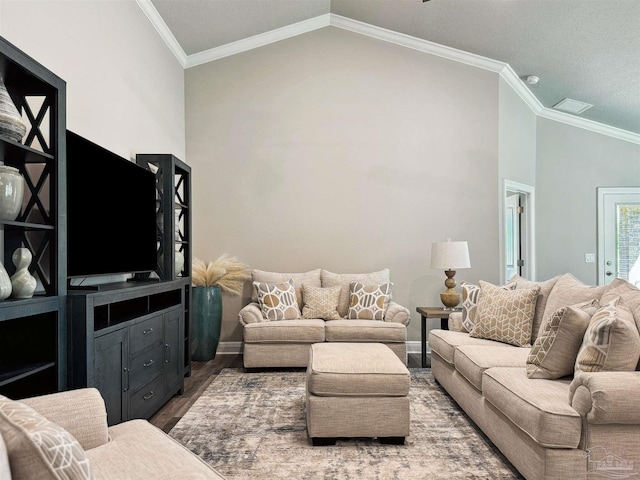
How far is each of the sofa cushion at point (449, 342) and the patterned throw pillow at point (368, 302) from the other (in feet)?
2.72

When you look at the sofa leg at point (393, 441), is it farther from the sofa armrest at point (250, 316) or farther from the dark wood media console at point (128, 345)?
the sofa armrest at point (250, 316)

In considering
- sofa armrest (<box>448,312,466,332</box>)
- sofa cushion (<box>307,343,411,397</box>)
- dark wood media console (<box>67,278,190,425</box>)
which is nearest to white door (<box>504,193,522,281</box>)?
sofa armrest (<box>448,312,466,332</box>)

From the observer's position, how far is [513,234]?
620 centimetres

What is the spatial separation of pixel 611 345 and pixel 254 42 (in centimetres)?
→ 479

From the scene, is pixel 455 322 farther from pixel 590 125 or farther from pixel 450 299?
pixel 590 125

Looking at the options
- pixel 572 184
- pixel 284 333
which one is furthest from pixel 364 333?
pixel 572 184

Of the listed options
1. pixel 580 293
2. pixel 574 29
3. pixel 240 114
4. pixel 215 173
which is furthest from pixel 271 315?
pixel 574 29

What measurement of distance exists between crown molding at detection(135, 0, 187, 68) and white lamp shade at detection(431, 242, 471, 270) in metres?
3.54

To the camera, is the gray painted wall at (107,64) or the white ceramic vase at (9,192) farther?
the gray painted wall at (107,64)

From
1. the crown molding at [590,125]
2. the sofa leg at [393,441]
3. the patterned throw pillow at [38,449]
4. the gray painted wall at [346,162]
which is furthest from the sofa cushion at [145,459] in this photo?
the crown molding at [590,125]

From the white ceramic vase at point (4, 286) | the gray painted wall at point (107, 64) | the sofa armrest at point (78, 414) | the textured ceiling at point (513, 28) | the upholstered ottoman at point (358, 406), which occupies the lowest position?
the upholstered ottoman at point (358, 406)

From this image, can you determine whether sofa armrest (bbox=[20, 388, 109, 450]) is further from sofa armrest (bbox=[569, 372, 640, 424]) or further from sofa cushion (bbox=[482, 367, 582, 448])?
sofa armrest (bbox=[569, 372, 640, 424])

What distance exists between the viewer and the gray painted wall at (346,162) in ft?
17.7

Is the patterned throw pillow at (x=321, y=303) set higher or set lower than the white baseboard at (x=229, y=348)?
higher
